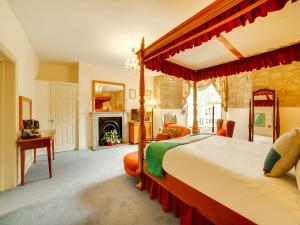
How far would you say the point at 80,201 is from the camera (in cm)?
204

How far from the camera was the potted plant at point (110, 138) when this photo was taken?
16.6 feet

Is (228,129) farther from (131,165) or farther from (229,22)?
(229,22)

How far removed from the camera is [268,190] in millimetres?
1010

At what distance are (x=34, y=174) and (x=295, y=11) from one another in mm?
4549

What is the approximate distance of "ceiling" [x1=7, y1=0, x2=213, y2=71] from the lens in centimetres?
212

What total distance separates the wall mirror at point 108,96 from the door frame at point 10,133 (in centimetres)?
256

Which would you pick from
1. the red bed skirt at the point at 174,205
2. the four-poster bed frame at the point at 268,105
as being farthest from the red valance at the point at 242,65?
the red bed skirt at the point at 174,205

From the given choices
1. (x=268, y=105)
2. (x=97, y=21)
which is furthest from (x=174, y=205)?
(x=268, y=105)

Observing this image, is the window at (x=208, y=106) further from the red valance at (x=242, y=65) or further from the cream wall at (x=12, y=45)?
the cream wall at (x=12, y=45)

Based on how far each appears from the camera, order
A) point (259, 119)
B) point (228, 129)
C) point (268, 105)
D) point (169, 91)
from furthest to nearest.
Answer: point (169, 91) < point (259, 119) < point (268, 105) < point (228, 129)

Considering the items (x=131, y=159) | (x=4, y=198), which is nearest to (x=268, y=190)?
(x=131, y=159)

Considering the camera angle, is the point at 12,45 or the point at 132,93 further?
the point at 132,93

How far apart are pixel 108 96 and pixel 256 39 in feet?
14.4

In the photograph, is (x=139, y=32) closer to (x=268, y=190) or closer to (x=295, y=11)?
(x=295, y=11)
